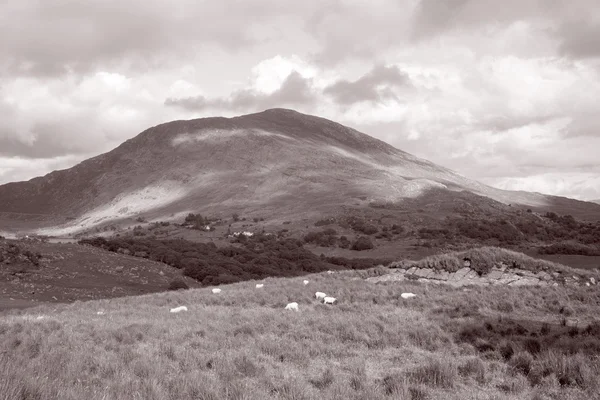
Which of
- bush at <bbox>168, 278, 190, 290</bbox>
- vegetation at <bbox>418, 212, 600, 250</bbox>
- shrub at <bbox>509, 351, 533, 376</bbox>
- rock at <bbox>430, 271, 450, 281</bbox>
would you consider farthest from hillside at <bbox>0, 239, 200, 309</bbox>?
vegetation at <bbox>418, 212, 600, 250</bbox>

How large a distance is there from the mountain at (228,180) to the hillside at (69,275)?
63.7m

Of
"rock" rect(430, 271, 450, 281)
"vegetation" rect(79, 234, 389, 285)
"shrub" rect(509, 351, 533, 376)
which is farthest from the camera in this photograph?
"vegetation" rect(79, 234, 389, 285)

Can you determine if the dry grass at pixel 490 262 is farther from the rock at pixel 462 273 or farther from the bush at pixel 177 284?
the bush at pixel 177 284

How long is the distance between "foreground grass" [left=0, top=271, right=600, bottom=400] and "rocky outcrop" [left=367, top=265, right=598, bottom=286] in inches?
91.2

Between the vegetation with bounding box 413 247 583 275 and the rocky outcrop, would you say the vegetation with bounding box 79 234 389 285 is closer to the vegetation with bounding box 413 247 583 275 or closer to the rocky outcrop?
the rocky outcrop

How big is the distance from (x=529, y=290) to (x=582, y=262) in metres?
20.9

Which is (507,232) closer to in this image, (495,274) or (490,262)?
(490,262)

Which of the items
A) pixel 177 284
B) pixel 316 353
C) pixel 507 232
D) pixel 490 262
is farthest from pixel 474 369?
pixel 507 232

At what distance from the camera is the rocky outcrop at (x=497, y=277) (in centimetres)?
1953

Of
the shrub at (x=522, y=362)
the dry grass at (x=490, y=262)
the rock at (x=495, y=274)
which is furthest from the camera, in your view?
the dry grass at (x=490, y=262)

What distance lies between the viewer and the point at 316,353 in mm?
10414

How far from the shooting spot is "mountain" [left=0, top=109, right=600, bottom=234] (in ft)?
405

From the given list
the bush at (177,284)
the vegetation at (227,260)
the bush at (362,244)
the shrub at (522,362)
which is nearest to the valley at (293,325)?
the shrub at (522,362)

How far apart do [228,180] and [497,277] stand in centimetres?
12915
